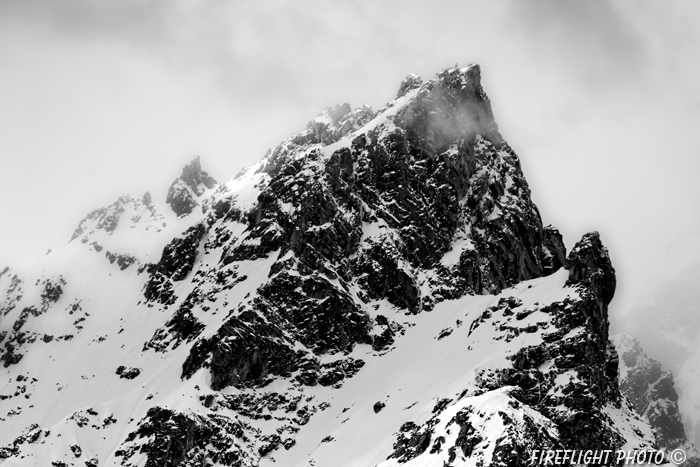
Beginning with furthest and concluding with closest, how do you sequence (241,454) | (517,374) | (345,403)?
(345,403) < (241,454) < (517,374)

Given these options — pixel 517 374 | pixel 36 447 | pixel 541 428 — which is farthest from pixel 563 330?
pixel 36 447

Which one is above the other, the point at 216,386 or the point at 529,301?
the point at 529,301

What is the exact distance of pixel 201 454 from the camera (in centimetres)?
17925

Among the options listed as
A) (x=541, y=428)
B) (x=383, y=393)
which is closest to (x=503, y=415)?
(x=541, y=428)

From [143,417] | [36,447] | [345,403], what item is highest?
[345,403]

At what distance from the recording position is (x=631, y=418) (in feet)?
627

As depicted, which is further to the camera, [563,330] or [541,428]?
[563,330]

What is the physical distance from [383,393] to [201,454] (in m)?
40.6

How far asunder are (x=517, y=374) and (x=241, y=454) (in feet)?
193

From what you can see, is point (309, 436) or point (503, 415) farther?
point (309, 436)

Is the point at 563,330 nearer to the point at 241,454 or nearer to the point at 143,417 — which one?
the point at 241,454

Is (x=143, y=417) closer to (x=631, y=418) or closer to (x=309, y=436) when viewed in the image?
(x=309, y=436)

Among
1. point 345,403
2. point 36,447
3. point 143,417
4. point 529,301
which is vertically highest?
point 529,301

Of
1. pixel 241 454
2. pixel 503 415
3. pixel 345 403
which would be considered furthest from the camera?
pixel 345 403
